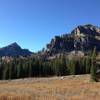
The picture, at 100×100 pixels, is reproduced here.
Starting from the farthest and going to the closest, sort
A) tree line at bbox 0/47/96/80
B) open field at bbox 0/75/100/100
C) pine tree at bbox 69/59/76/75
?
1. pine tree at bbox 69/59/76/75
2. tree line at bbox 0/47/96/80
3. open field at bbox 0/75/100/100

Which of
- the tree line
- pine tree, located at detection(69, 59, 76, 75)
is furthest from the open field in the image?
the tree line

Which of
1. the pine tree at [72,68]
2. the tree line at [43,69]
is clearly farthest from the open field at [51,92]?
the tree line at [43,69]

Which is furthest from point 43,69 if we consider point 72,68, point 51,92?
point 51,92

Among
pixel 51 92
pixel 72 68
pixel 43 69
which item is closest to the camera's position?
pixel 51 92

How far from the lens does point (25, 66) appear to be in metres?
150

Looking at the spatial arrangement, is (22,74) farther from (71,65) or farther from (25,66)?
(71,65)

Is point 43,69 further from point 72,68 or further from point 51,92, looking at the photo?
point 51,92

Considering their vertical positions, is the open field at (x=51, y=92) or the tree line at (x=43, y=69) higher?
the tree line at (x=43, y=69)

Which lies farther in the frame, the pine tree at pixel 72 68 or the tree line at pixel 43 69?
the pine tree at pixel 72 68

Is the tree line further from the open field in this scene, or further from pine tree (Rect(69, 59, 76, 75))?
the open field

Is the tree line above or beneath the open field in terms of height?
above

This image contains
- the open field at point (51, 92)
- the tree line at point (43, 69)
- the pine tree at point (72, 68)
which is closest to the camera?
the open field at point (51, 92)

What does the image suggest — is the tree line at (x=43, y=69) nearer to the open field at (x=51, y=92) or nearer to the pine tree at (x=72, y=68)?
the pine tree at (x=72, y=68)

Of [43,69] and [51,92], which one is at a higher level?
[43,69]
